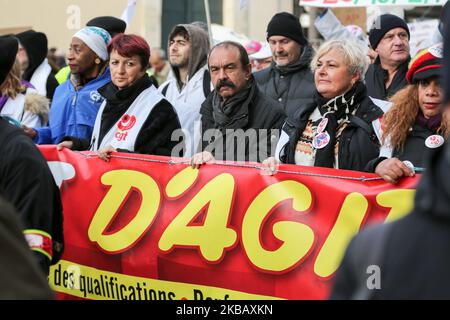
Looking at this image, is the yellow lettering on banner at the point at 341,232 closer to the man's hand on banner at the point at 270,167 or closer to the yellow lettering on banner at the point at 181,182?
the man's hand on banner at the point at 270,167

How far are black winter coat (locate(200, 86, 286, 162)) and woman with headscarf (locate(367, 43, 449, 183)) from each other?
0.96 meters

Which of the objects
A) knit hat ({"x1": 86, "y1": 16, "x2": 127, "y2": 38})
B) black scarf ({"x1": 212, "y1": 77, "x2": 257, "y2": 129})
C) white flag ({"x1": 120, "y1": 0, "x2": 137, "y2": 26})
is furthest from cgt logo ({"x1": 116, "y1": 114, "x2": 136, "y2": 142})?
white flag ({"x1": 120, "y1": 0, "x2": 137, "y2": 26})

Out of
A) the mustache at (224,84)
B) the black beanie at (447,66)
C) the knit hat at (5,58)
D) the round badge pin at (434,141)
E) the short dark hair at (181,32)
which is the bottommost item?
the round badge pin at (434,141)

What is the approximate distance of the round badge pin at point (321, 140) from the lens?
5.32 m

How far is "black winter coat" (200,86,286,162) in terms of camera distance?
582 centimetres

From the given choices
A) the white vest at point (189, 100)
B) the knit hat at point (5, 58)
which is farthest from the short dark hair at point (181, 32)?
the knit hat at point (5, 58)

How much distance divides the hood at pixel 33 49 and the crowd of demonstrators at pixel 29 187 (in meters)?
5.90

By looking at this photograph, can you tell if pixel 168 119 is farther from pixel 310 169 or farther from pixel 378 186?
pixel 378 186

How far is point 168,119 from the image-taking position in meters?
6.33

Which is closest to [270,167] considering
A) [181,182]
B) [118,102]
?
[181,182]

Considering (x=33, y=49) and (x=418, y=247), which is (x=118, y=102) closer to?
(x=33, y=49)
